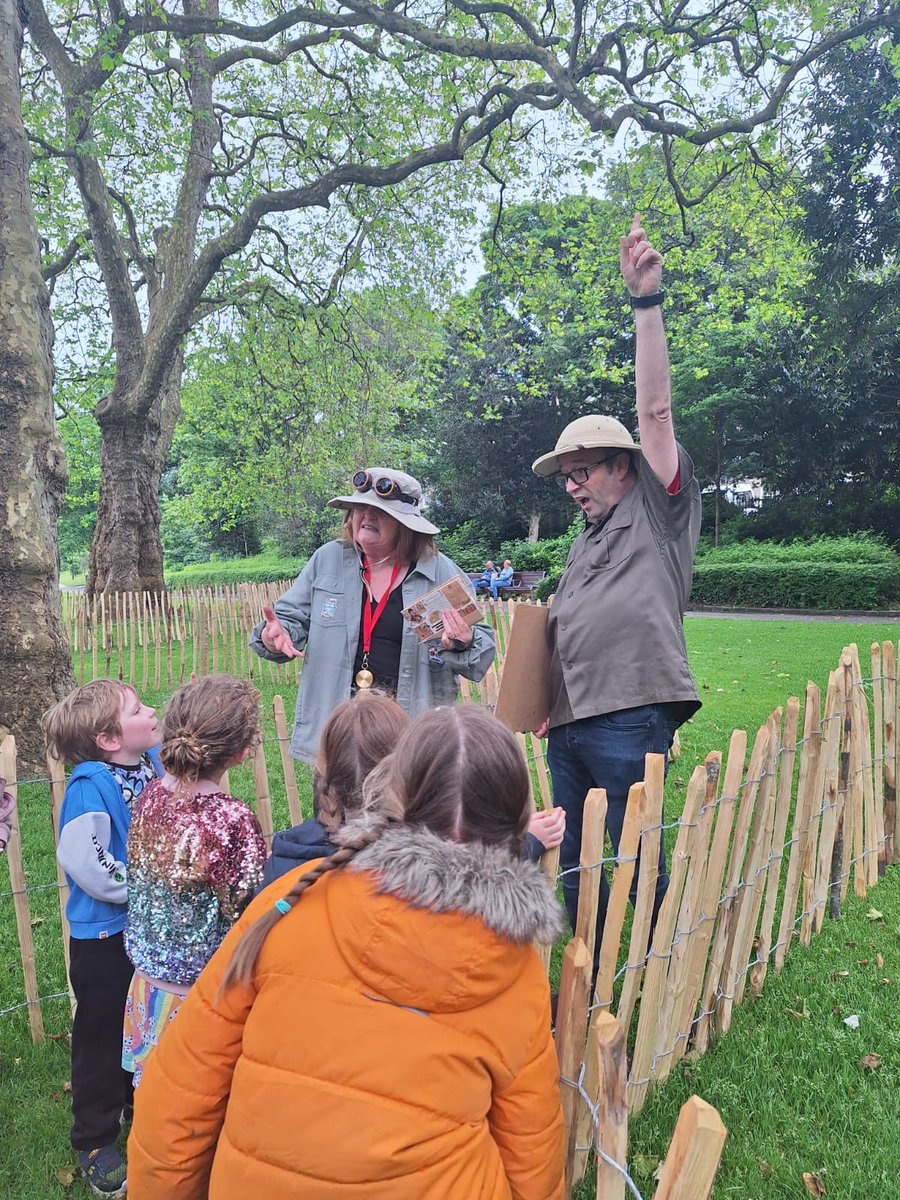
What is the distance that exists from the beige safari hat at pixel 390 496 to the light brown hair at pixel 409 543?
0.19ft

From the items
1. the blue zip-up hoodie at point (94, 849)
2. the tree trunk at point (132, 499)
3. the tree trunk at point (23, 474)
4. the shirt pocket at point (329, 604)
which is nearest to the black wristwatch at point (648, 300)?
the shirt pocket at point (329, 604)

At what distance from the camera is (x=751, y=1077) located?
2.38 m

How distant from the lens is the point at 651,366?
7.30 ft

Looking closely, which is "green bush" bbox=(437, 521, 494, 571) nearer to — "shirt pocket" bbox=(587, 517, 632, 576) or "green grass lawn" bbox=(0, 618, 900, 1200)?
"green grass lawn" bbox=(0, 618, 900, 1200)

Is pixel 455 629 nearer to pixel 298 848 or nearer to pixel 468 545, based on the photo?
pixel 298 848

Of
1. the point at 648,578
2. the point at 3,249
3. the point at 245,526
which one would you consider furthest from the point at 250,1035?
the point at 245,526

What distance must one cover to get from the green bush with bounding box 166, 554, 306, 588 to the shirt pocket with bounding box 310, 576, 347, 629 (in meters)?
27.1

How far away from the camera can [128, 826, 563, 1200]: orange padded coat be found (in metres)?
1.12

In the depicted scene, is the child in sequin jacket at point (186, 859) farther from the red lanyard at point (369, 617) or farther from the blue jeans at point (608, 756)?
the blue jeans at point (608, 756)

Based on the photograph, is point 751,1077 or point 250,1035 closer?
point 250,1035

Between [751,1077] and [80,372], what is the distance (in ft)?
56.1

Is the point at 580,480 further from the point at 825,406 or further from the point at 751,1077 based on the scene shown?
the point at 825,406

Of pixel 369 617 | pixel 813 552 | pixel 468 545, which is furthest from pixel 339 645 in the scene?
pixel 468 545

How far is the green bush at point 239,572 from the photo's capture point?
32094 millimetres
